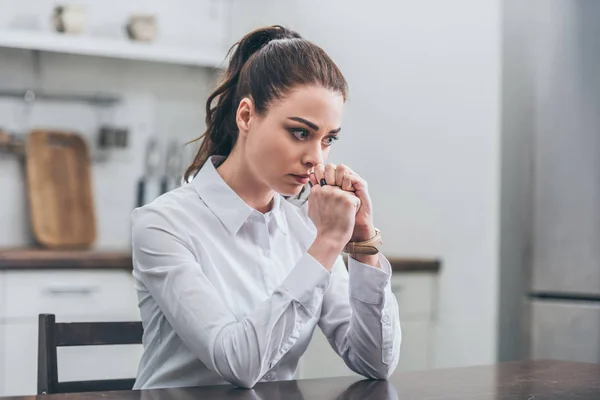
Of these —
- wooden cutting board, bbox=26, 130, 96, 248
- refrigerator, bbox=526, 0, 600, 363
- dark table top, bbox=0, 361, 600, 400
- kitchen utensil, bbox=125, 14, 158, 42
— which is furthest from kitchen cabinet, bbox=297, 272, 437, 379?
dark table top, bbox=0, 361, 600, 400

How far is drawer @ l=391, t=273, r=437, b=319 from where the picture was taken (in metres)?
3.21

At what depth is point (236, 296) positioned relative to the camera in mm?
1521

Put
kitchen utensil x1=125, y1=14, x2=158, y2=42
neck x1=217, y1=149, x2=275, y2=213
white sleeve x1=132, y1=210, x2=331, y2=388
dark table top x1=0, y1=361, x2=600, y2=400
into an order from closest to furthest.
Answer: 1. dark table top x1=0, y1=361, x2=600, y2=400
2. white sleeve x1=132, y1=210, x2=331, y2=388
3. neck x1=217, y1=149, x2=275, y2=213
4. kitchen utensil x1=125, y1=14, x2=158, y2=42

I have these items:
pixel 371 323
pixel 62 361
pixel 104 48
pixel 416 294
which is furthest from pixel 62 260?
pixel 371 323

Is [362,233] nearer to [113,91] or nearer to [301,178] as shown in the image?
[301,178]

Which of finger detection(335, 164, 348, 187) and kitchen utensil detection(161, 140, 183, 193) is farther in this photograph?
kitchen utensil detection(161, 140, 183, 193)

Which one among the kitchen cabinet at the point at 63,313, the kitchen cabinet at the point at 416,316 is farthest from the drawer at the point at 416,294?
the kitchen cabinet at the point at 63,313

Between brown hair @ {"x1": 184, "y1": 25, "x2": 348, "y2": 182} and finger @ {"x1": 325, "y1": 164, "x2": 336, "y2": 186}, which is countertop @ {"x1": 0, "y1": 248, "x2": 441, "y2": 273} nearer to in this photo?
brown hair @ {"x1": 184, "y1": 25, "x2": 348, "y2": 182}

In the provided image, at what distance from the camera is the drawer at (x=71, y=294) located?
2822 millimetres

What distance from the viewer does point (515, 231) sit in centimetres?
297

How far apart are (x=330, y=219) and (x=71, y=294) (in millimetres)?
1678

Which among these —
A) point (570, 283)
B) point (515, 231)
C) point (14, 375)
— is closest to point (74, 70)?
point (14, 375)

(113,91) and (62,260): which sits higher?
(113,91)

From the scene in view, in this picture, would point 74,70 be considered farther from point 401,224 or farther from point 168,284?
point 168,284
